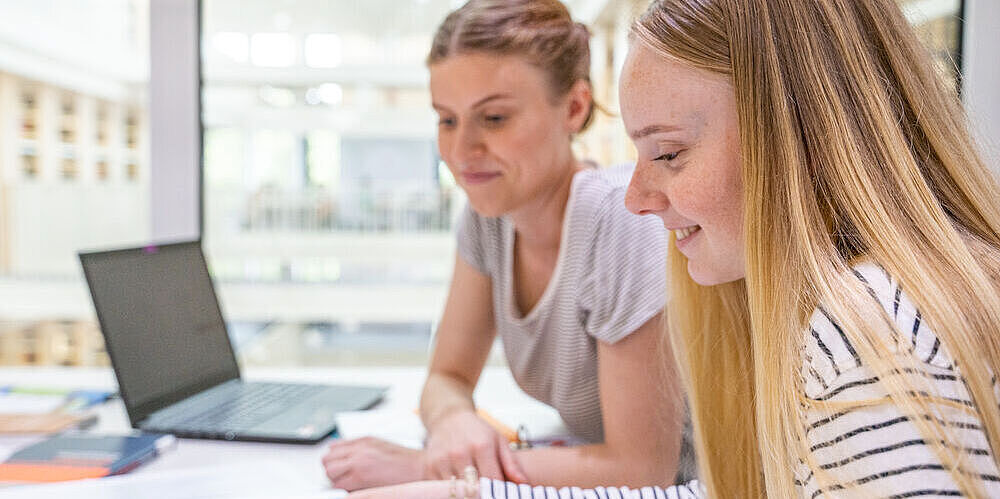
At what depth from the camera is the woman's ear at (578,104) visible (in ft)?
3.86

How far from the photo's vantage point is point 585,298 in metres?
1.07

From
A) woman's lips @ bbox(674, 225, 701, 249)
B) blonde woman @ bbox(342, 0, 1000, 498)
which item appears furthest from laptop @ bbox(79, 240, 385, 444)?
blonde woman @ bbox(342, 0, 1000, 498)

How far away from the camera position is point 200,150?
190 cm

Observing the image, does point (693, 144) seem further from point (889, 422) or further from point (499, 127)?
point (499, 127)

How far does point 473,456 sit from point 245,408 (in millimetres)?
494

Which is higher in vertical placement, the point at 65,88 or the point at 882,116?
the point at 65,88

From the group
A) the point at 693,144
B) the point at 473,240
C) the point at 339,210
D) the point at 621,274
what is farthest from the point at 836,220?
the point at 339,210

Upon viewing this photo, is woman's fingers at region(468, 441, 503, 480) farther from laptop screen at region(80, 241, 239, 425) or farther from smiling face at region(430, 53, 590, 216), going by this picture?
laptop screen at region(80, 241, 239, 425)

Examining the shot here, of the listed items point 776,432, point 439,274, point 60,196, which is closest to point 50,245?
point 60,196

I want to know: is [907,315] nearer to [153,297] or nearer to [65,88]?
[153,297]

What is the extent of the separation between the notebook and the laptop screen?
8 cm

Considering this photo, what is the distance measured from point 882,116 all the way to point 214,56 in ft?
5.41

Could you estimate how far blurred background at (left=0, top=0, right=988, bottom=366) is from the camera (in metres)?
1.95

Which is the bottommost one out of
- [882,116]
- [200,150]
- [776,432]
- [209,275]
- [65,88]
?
[776,432]
